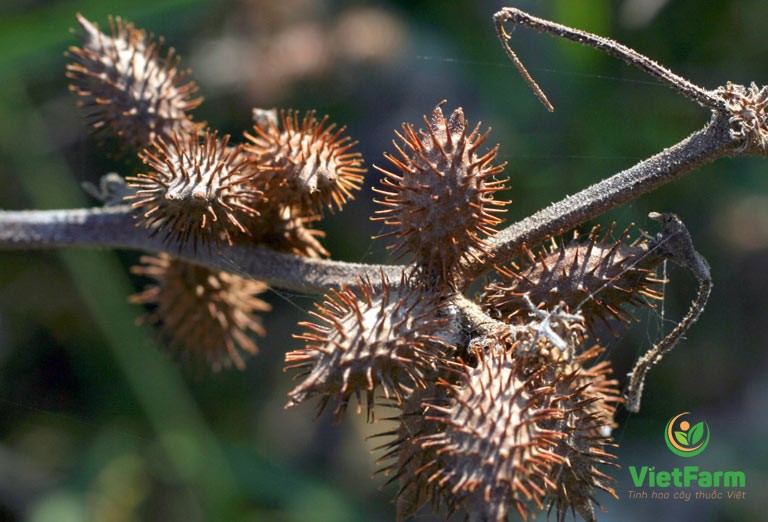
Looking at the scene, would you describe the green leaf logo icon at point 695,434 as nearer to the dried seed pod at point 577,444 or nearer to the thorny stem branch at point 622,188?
the dried seed pod at point 577,444

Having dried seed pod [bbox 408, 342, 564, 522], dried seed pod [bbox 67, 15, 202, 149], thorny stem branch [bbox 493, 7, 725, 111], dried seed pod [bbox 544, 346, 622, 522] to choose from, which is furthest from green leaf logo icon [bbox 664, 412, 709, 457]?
dried seed pod [bbox 67, 15, 202, 149]

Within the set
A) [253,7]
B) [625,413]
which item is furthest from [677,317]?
[253,7]

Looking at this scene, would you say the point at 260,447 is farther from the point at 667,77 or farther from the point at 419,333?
the point at 667,77

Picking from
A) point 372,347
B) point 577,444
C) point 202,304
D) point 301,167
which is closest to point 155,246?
point 202,304

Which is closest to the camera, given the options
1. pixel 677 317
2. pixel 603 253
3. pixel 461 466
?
pixel 461 466

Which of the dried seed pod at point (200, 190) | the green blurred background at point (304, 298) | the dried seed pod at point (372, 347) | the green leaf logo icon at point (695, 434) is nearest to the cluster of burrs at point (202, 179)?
the dried seed pod at point (200, 190)

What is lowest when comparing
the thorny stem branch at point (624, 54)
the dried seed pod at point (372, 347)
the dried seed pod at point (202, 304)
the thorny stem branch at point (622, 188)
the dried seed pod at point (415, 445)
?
the dried seed pod at point (415, 445)
